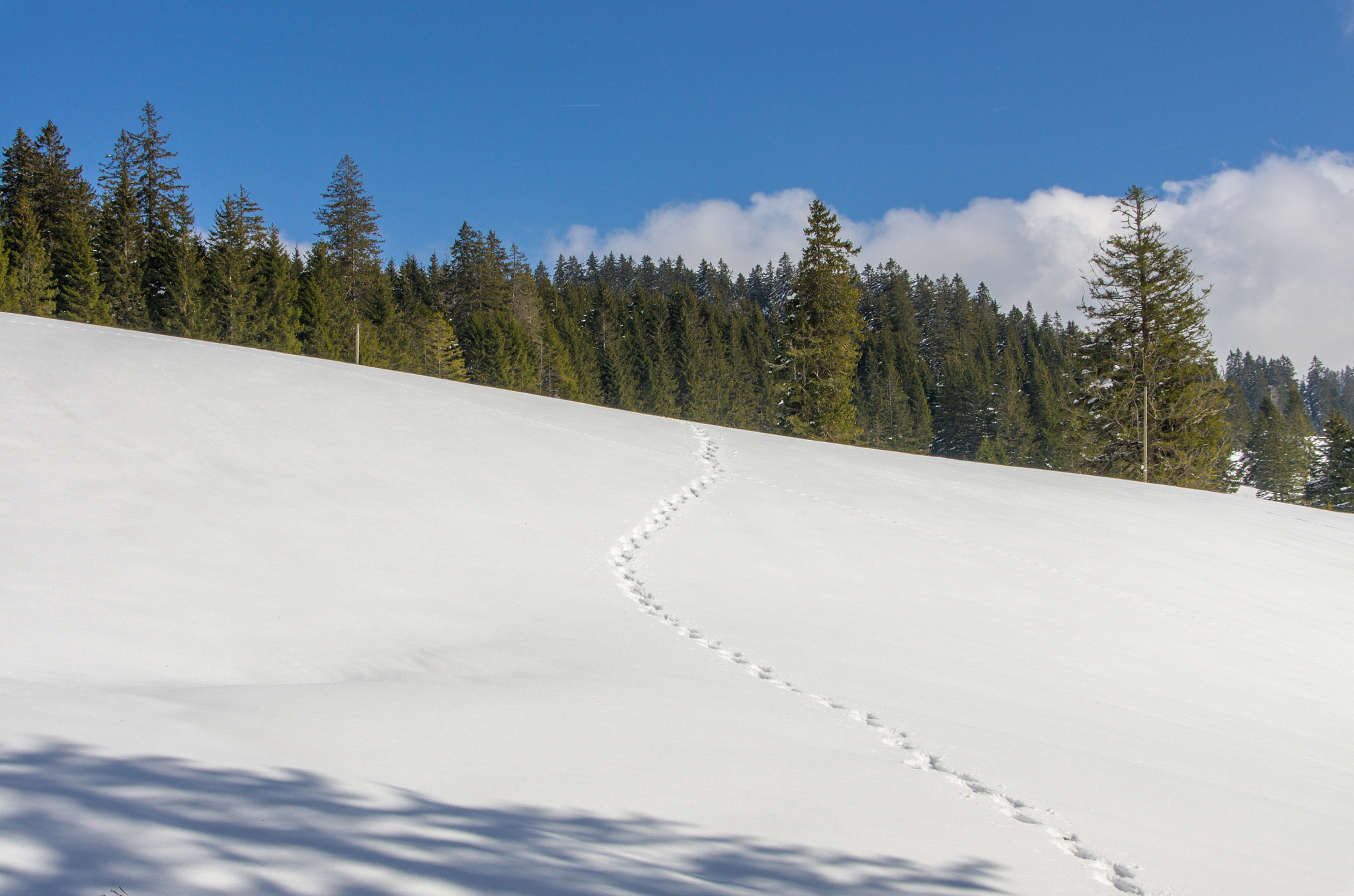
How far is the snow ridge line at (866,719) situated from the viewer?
2.76 meters

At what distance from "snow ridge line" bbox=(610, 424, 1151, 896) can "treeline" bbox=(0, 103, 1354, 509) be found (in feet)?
43.0

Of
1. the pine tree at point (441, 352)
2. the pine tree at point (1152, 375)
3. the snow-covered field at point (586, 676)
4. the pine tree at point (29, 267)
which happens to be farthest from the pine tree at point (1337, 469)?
the pine tree at point (29, 267)

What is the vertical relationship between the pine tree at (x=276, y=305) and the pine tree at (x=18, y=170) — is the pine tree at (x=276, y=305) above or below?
below

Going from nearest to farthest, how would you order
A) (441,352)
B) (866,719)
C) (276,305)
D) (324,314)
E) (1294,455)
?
(866,719) → (276,305) → (324,314) → (441,352) → (1294,455)

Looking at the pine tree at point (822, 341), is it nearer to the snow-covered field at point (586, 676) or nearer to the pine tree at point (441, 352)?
the snow-covered field at point (586, 676)

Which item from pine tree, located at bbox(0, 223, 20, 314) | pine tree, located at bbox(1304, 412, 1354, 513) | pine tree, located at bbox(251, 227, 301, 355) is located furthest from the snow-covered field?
pine tree, located at bbox(1304, 412, 1354, 513)

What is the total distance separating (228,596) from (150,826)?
313 cm

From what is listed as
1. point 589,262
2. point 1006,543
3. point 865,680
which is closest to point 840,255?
point 1006,543

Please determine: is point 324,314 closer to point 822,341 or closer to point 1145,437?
point 822,341

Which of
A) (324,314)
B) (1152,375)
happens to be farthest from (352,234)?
(1152,375)

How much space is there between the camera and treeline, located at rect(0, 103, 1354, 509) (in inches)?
1227

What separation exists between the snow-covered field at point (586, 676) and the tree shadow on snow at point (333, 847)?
0.5 inches

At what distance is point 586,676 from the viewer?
4117mm

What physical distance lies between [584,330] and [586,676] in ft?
224
